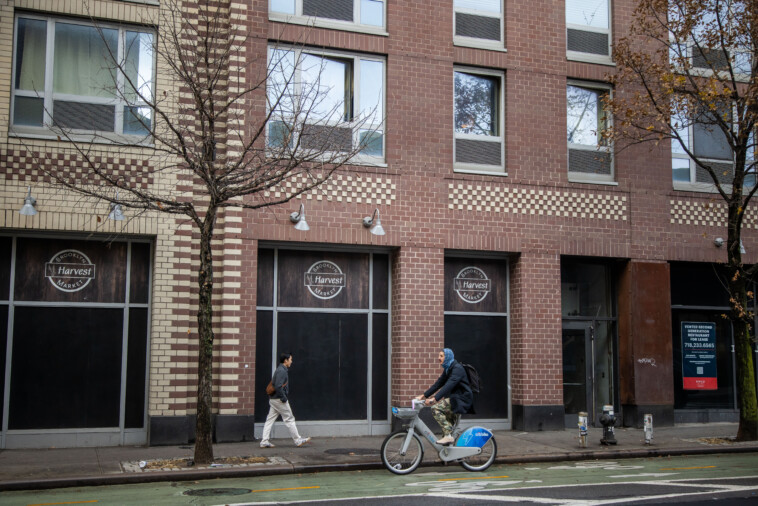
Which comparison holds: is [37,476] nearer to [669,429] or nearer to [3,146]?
[3,146]

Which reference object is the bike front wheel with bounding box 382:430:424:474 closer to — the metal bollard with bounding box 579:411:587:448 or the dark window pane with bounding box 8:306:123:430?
the metal bollard with bounding box 579:411:587:448

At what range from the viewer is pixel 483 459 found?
11.9 meters

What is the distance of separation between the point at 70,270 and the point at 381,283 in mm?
5834

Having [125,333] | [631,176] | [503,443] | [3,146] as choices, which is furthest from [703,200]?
[3,146]

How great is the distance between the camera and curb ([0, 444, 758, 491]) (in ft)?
35.5

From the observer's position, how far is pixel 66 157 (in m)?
14.1

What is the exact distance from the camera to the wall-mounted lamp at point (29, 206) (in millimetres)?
13453

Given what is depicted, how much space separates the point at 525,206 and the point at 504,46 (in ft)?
11.2

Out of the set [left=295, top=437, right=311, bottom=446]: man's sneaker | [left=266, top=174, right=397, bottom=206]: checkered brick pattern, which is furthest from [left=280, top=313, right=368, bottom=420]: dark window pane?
[left=266, top=174, right=397, bottom=206]: checkered brick pattern

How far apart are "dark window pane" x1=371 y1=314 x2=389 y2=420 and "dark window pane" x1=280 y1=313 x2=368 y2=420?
0.18 meters

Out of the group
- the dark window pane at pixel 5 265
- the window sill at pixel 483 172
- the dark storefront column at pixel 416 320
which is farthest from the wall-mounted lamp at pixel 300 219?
the dark window pane at pixel 5 265

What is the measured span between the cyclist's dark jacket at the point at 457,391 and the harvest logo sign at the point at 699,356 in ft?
28.7

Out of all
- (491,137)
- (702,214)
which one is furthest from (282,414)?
(702,214)

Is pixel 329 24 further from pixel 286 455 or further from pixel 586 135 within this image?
pixel 286 455
